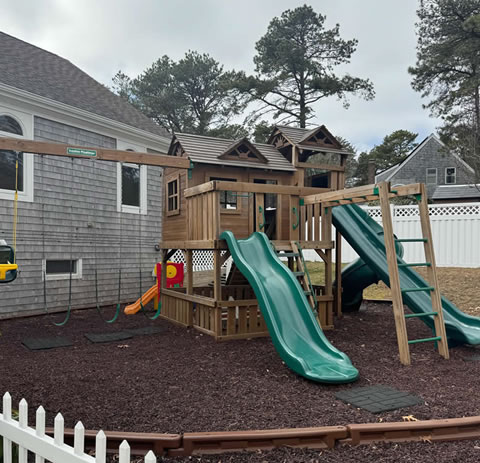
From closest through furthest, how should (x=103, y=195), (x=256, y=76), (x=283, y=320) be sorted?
(x=283, y=320)
(x=103, y=195)
(x=256, y=76)

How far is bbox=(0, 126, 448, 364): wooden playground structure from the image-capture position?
5.88m

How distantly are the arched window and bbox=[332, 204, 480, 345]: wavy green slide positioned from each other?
624cm

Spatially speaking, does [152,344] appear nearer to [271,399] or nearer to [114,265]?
[271,399]

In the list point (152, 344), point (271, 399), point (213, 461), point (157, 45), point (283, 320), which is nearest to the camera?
point (213, 461)

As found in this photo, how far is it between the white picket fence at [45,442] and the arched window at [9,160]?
24.2 feet

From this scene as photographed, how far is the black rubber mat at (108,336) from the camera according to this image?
6699 mm

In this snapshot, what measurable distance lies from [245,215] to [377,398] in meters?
5.20

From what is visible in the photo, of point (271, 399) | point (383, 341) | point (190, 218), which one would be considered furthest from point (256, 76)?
point (271, 399)

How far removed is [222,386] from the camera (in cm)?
441

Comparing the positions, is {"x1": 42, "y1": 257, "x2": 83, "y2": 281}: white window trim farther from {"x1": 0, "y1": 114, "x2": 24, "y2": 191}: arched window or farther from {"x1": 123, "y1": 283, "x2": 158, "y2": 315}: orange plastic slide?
{"x1": 0, "y1": 114, "x2": 24, "y2": 191}: arched window

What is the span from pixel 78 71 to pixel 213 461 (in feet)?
41.9

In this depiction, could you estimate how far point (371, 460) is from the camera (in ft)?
9.52

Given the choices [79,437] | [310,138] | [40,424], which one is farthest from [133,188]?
[79,437]

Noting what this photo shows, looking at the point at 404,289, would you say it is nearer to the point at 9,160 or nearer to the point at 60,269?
the point at 60,269
